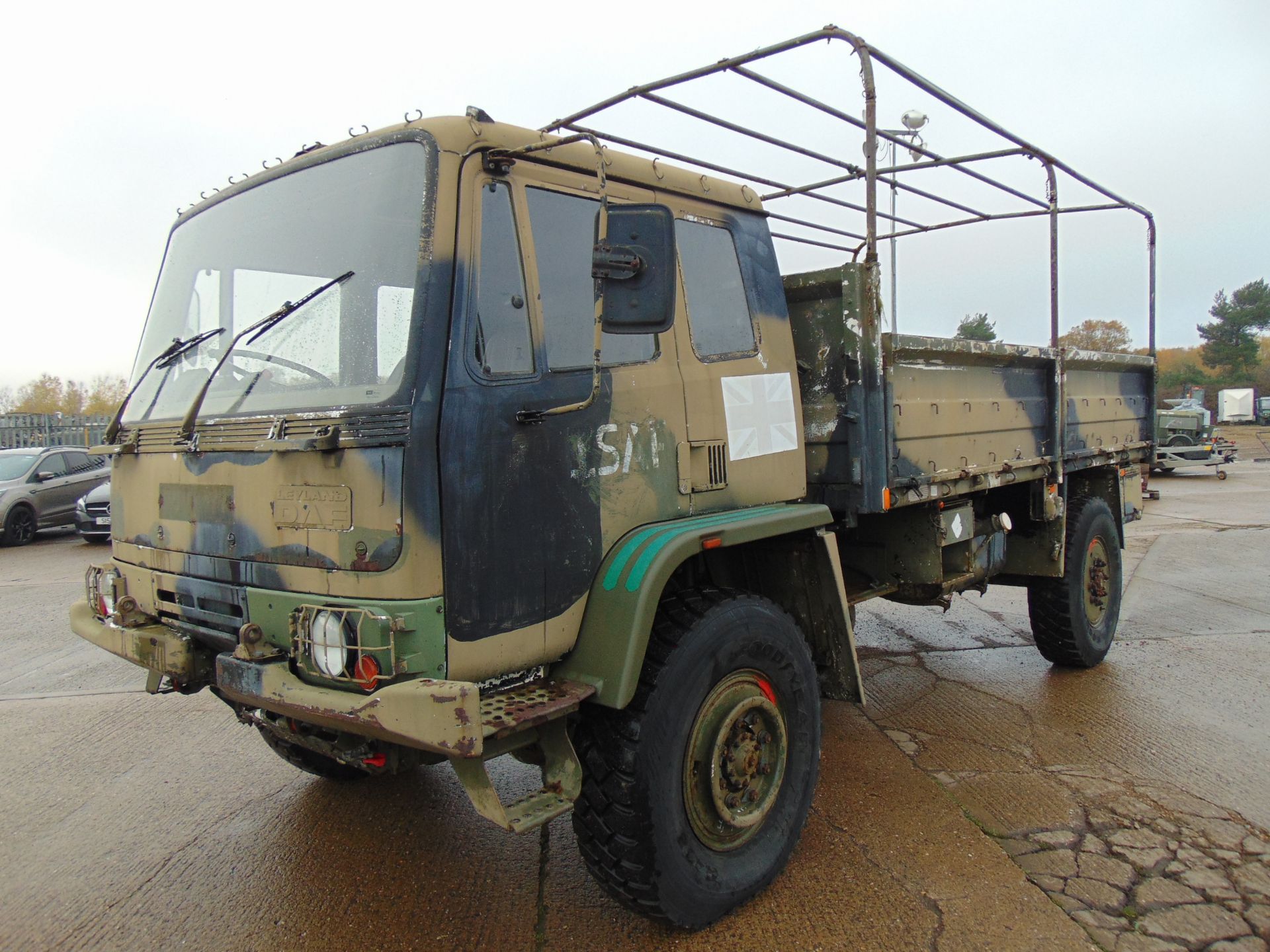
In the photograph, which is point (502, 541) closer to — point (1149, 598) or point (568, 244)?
point (568, 244)

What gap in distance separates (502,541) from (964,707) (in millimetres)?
3562

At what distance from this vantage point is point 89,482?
1445 centimetres

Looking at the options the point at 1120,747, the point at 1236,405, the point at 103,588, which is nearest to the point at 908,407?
the point at 1120,747

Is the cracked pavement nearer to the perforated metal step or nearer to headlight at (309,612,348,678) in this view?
the perforated metal step

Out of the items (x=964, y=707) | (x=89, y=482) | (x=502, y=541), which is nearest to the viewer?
(x=502, y=541)

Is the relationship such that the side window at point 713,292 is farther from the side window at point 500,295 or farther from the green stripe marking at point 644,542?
the side window at point 500,295

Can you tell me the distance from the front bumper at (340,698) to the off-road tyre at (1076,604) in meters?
4.43

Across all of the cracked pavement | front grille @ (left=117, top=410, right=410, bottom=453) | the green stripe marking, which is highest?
front grille @ (left=117, top=410, right=410, bottom=453)

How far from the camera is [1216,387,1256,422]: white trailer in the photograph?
40.6 m

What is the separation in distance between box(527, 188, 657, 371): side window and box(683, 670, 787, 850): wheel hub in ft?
3.89

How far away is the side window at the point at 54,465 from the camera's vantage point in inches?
549

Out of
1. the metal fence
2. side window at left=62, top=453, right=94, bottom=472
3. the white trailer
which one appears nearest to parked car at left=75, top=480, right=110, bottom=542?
side window at left=62, top=453, right=94, bottom=472

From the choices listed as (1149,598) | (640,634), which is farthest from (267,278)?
(1149,598)

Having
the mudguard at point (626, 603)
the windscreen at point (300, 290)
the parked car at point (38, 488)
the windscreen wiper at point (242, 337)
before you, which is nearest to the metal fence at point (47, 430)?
the parked car at point (38, 488)
